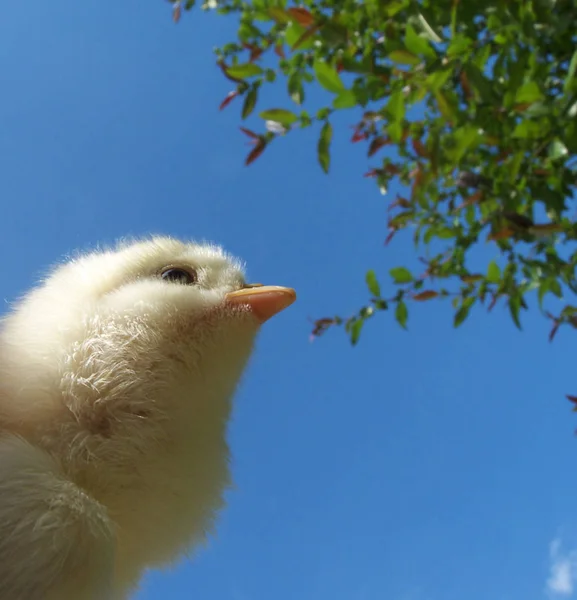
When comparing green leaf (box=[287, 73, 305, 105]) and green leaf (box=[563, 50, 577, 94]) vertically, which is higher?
green leaf (box=[287, 73, 305, 105])

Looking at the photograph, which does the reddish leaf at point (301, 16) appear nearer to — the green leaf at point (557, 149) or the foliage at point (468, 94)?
the foliage at point (468, 94)

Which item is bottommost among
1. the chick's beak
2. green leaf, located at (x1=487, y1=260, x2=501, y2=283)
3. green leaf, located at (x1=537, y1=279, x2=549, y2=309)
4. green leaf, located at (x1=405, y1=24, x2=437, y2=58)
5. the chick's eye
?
green leaf, located at (x1=537, y1=279, x2=549, y2=309)

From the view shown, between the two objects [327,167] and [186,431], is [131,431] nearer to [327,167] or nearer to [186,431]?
[186,431]

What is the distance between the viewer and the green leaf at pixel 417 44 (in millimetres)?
1032

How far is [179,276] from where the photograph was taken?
167 centimetres

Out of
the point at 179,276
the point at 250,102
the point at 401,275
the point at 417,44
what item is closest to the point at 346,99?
the point at 417,44

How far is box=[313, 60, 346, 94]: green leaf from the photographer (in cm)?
110

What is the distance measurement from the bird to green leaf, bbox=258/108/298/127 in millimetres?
533

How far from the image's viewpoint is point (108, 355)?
1.29 metres

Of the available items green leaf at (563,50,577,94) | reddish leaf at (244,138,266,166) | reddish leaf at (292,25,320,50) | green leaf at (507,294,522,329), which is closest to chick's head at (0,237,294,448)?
reddish leaf at (244,138,266,166)

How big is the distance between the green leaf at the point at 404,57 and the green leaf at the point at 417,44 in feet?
0.05

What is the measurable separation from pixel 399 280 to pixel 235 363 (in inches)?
20.8

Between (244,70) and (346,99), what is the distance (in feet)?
0.97

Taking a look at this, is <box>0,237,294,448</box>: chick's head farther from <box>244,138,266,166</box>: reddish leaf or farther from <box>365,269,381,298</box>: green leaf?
<box>244,138,266,166</box>: reddish leaf
